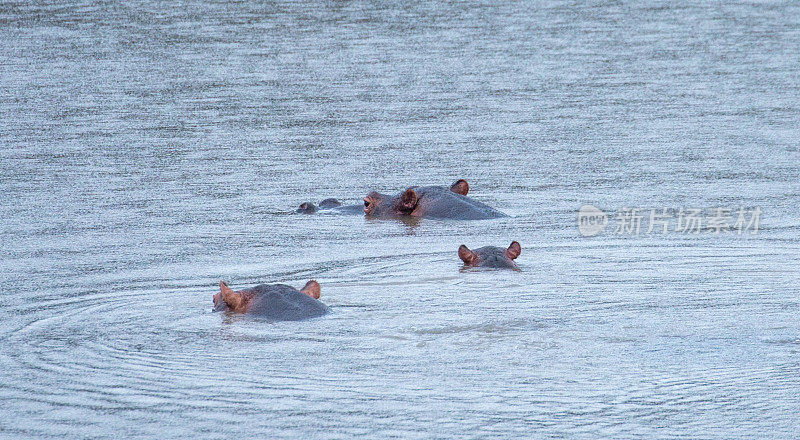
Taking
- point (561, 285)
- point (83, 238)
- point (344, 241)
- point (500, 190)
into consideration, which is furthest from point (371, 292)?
point (500, 190)

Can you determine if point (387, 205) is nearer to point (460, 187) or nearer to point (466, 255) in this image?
point (460, 187)

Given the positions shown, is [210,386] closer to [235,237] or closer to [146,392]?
[146,392]

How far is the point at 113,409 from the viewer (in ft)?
16.8

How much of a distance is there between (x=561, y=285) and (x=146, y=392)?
8.23ft

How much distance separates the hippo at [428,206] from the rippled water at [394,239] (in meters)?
0.21

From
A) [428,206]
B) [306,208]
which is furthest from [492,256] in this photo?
[306,208]

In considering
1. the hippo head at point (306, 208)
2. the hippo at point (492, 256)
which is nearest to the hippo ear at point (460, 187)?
the hippo head at point (306, 208)

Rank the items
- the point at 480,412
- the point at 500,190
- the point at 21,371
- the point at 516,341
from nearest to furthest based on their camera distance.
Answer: the point at 480,412 → the point at 21,371 → the point at 516,341 → the point at 500,190

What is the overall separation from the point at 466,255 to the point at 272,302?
1498mm

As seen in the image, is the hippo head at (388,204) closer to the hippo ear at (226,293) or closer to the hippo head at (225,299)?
the hippo head at (225,299)

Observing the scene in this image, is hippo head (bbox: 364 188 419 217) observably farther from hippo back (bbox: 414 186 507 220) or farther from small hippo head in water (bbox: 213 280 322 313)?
small hippo head in water (bbox: 213 280 322 313)

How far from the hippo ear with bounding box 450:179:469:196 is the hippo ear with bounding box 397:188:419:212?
0.34 m

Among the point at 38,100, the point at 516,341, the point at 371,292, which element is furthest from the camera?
the point at 38,100

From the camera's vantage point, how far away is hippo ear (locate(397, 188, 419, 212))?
9453 mm
